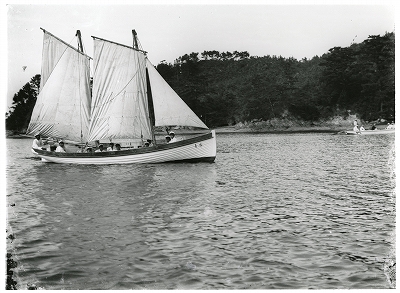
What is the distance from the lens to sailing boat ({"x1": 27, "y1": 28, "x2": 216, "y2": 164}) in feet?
114

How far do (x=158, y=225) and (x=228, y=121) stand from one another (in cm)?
10285

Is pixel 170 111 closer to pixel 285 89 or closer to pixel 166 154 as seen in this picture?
pixel 166 154

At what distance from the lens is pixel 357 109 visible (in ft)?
308

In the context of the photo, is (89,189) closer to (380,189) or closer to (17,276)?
(17,276)

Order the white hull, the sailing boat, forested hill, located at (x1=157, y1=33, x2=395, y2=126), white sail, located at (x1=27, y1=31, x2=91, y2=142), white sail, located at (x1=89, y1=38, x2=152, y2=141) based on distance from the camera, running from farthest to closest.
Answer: forested hill, located at (x1=157, y1=33, x2=395, y2=126) → white sail, located at (x1=27, y1=31, x2=91, y2=142) → white sail, located at (x1=89, y1=38, x2=152, y2=141) → the sailing boat → the white hull

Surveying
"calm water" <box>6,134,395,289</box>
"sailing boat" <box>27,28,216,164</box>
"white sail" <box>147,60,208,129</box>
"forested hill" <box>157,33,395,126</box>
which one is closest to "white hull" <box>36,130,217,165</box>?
"sailing boat" <box>27,28,216,164</box>

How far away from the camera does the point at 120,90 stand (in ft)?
117

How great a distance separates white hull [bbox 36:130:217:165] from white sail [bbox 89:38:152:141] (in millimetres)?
1898

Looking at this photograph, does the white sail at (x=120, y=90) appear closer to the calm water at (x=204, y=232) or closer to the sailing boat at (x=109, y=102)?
the sailing boat at (x=109, y=102)

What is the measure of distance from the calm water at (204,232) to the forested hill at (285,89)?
62.9 meters

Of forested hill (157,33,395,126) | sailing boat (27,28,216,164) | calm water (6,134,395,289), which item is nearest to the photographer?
calm water (6,134,395,289)

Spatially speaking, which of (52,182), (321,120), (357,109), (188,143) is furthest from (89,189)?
(321,120)

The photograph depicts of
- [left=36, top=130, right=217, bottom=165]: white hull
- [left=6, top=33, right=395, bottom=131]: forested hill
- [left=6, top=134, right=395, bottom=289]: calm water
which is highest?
[left=6, top=33, right=395, bottom=131]: forested hill

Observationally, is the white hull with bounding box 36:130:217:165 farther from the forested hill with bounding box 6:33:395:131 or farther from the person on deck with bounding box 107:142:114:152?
the forested hill with bounding box 6:33:395:131
